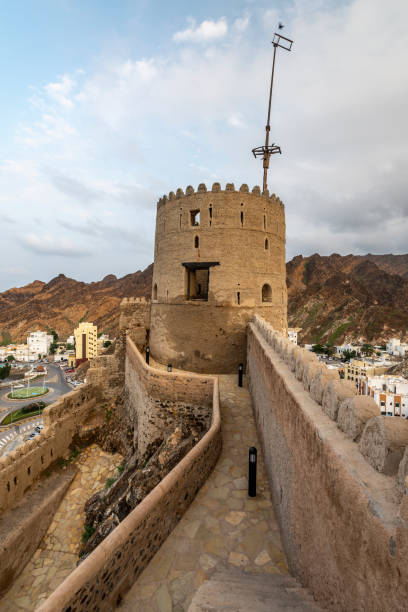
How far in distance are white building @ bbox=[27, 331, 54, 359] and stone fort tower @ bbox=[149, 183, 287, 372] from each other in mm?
97631

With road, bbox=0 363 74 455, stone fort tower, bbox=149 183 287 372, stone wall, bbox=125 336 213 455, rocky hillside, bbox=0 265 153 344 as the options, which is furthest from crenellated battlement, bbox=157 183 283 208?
rocky hillside, bbox=0 265 153 344

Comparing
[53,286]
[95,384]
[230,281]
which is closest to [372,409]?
[230,281]

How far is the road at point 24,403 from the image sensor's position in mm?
40156

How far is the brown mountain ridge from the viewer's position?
9225 centimetres

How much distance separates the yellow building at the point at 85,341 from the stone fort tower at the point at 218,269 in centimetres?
6810

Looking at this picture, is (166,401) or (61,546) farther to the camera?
(61,546)

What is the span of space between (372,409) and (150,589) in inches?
144

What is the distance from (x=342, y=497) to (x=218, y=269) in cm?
1161

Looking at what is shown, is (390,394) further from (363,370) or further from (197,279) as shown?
(197,279)

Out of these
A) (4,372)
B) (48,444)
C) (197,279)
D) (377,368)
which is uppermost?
(197,279)

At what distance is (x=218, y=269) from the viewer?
1335cm

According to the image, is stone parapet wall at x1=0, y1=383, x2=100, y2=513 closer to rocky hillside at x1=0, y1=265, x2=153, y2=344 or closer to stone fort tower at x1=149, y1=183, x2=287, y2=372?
stone fort tower at x1=149, y1=183, x2=287, y2=372

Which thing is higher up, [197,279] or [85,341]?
[197,279]

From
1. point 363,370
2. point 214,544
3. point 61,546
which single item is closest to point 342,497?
point 214,544
